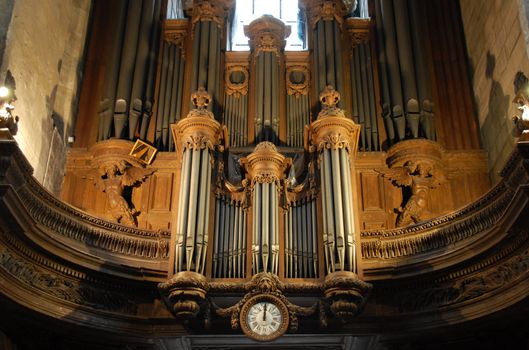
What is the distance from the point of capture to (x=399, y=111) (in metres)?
14.8

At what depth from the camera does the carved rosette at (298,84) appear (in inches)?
619

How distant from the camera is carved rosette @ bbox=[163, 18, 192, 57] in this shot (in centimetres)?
1658

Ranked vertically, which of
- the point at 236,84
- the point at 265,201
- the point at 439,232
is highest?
the point at 236,84

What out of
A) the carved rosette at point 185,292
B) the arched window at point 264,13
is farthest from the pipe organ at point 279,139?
the arched window at point 264,13

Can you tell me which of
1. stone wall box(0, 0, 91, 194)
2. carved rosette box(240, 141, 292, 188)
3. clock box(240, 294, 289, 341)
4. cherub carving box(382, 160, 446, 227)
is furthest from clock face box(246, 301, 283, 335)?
stone wall box(0, 0, 91, 194)

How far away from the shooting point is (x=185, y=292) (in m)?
11.2

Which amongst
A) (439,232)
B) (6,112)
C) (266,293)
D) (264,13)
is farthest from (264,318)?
(264,13)

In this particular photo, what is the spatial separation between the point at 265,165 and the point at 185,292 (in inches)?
105

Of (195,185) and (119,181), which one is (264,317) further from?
(119,181)

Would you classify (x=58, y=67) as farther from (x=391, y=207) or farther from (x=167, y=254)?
(x=391, y=207)

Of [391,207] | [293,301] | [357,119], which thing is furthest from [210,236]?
[357,119]

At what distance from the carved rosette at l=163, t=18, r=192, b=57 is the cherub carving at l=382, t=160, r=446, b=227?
5.55 metres

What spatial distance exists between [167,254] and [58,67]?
4.95 meters

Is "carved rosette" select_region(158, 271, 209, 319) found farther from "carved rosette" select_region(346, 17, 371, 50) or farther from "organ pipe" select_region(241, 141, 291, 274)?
"carved rosette" select_region(346, 17, 371, 50)
